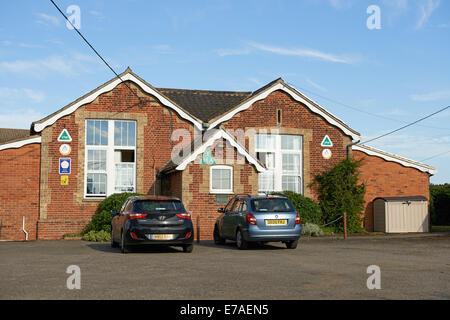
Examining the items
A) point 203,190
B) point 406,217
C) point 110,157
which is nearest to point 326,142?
point 406,217

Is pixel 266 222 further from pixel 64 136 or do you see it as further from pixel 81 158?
pixel 64 136

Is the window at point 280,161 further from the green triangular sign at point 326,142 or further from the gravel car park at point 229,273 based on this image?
the gravel car park at point 229,273

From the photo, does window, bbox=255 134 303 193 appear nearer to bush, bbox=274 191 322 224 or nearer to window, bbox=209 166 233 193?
bush, bbox=274 191 322 224

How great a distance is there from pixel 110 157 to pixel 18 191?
149 inches

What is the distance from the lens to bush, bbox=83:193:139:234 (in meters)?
20.7

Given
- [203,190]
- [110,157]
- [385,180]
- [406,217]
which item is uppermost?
[110,157]

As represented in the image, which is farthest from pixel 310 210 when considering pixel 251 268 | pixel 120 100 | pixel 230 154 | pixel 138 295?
pixel 138 295

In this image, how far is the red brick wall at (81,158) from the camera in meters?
21.6

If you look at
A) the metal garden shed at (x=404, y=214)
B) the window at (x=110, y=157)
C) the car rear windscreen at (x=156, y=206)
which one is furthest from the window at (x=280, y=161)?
the car rear windscreen at (x=156, y=206)

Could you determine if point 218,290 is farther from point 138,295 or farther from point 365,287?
point 365,287

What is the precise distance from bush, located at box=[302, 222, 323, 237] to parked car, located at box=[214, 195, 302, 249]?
5.34 meters

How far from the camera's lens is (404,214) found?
23859 millimetres

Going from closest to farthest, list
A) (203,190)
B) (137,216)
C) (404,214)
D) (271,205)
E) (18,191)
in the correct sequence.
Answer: (137,216) < (271,205) < (203,190) < (18,191) < (404,214)
